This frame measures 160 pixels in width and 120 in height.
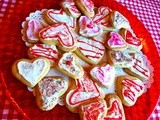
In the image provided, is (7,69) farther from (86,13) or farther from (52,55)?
(86,13)

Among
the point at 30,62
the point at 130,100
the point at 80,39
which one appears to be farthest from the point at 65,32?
the point at 130,100

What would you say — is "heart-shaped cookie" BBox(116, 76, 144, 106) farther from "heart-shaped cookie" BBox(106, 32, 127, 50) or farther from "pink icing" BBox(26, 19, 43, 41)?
"pink icing" BBox(26, 19, 43, 41)

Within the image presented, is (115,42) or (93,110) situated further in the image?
(115,42)

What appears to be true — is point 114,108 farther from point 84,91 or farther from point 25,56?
point 25,56

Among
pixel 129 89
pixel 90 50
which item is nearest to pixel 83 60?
pixel 90 50

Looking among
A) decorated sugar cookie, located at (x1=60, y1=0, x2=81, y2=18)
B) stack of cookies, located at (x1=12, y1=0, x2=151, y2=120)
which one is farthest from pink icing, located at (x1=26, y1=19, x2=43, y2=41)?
decorated sugar cookie, located at (x1=60, y1=0, x2=81, y2=18)

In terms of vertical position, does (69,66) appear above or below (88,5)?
below
